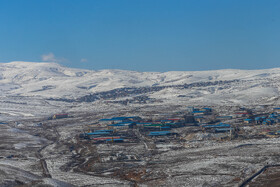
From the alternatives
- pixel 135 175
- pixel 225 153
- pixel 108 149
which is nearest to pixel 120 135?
pixel 108 149

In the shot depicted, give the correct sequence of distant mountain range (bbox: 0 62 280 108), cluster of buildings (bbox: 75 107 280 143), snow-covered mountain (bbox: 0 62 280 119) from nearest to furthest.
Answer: cluster of buildings (bbox: 75 107 280 143) → distant mountain range (bbox: 0 62 280 108) → snow-covered mountain (bbox: 0 62 280 119)

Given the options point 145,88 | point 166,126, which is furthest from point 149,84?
point 166,126

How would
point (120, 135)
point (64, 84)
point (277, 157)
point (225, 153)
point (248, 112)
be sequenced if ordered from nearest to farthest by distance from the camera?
point (277, 157)
point (225, 153)
point (120, 135)
point (248, 112)
point (64, 84)

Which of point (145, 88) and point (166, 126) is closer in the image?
point (166, 126)

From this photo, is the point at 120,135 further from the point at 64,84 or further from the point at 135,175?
the point at 64,84

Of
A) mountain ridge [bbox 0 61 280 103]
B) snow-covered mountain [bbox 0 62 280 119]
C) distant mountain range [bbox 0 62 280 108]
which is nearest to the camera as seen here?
distant mountain range [bbox 0 62 280 108]

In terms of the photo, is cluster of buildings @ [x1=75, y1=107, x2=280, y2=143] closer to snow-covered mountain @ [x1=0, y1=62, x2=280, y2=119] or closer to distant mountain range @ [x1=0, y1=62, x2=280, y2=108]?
distant mountain range @ [x1=0, y1=62, x2=280, y2=108]

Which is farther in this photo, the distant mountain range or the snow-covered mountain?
the snow-covered mountain

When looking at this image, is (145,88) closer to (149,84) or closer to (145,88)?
(145,88)

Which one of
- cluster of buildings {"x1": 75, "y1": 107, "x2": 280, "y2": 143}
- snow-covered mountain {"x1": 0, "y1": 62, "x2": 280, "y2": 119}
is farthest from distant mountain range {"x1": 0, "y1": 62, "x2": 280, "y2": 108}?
cluster of buildings {"x1": 75, "y1": 107, "x2": 280, "y2": 143}
